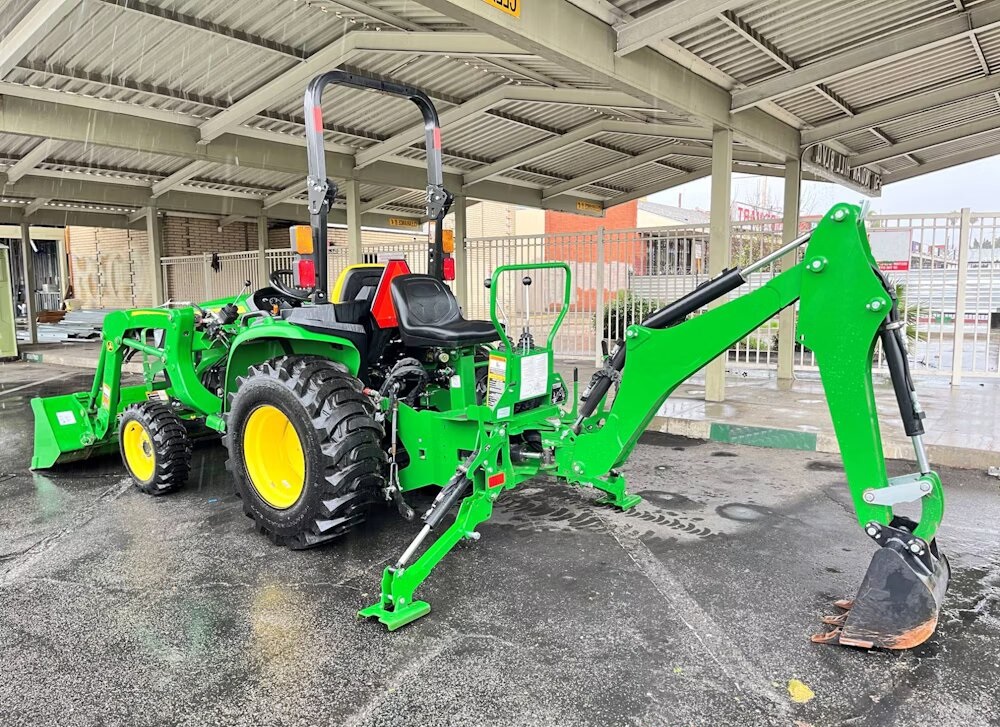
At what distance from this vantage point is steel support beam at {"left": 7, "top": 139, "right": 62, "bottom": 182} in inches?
381

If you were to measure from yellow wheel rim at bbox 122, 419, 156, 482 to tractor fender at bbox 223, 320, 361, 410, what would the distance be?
2.15ft

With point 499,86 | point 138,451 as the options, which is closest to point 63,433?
point 138,451

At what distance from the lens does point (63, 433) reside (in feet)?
18.3

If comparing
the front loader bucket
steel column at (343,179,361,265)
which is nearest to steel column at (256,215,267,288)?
steel column at (343,179,361,265)

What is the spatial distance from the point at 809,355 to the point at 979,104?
12.4 feet

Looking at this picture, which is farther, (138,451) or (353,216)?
(353,216)

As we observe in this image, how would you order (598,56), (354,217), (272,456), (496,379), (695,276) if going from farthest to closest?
(695,276) < (354,217) < (598,56) < (272,456) < (496,379)

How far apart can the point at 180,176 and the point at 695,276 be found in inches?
323

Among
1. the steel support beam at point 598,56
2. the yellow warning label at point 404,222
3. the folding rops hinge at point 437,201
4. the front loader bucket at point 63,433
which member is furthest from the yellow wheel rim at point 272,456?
the yellow warning label at point 404,222

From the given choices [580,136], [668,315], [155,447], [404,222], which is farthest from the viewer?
[404,222]

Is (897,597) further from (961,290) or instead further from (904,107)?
(961,290)

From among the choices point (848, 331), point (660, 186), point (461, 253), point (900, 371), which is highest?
point (660, 186)

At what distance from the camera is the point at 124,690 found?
265cm

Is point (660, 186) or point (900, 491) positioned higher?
point (660, 186)
